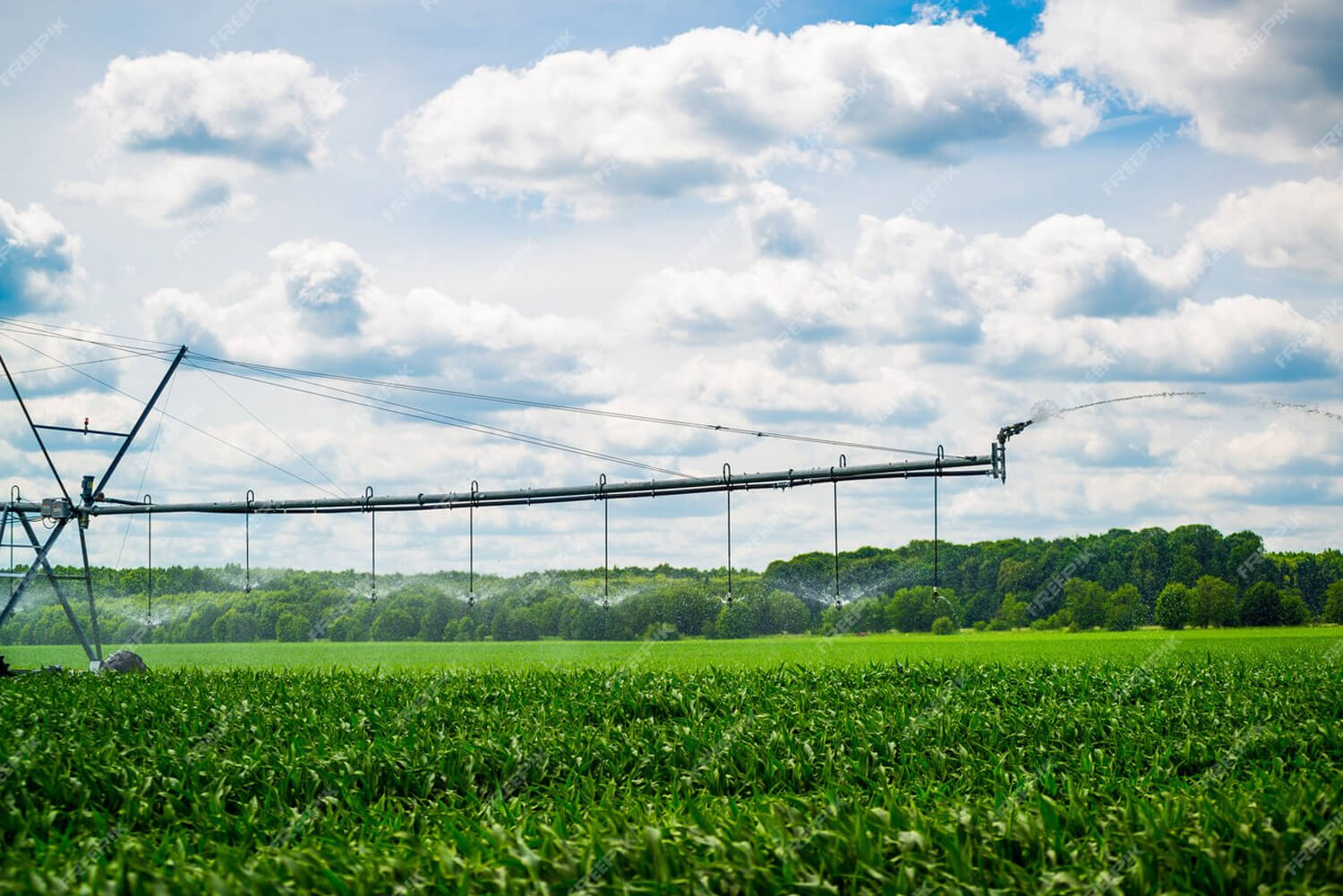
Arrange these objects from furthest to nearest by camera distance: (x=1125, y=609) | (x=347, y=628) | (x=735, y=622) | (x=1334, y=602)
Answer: (x=347, y=628)
(x=1334, y=602)
(x=1125, y=609)
(x=735, y=622)

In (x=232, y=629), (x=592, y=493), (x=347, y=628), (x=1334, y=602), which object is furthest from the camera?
(x=232, y=629)

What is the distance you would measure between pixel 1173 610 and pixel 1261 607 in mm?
3736

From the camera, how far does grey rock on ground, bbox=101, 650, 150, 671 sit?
2231 cm

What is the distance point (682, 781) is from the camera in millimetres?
Result: 9484

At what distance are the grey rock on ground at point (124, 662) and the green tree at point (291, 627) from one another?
26655 mm

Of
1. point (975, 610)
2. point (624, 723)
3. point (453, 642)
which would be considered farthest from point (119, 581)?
point (624, 723)

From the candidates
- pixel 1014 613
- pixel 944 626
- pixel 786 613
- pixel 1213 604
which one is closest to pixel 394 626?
pixel 786 613

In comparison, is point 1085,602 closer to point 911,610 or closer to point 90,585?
point 911,610

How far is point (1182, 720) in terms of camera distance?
486 inches

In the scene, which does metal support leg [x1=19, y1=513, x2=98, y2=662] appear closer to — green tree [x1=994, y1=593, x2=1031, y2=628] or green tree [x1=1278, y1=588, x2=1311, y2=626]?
green tree [x1=994, y1=593, x2=1031, y2=628]

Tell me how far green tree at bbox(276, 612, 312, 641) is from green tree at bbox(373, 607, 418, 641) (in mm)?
3441

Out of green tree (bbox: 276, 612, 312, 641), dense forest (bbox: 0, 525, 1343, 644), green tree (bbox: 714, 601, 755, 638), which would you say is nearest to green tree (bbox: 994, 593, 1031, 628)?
dense forest (bbox: 0, 525, 1343, 644)

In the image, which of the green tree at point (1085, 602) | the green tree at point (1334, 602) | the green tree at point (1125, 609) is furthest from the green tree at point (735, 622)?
the green tree at point (1334, 602)

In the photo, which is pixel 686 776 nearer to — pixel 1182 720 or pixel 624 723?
pixel 624 723
